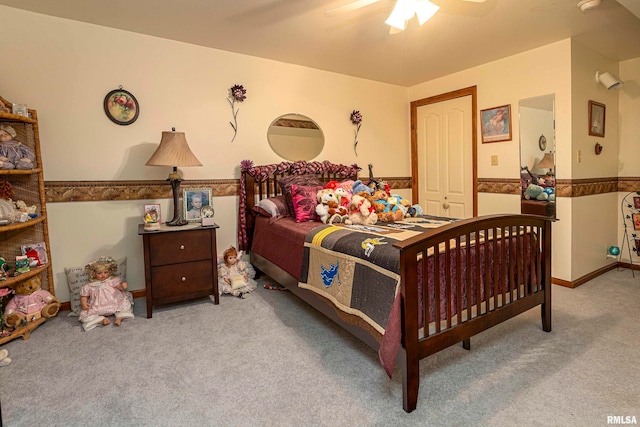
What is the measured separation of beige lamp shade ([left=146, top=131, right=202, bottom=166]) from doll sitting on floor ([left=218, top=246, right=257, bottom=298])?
38.3 inches

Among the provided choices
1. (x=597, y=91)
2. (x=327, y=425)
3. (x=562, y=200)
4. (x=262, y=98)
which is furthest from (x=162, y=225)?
(x=597, y=91)

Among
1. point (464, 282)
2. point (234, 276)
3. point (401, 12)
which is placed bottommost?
point (234, 276)

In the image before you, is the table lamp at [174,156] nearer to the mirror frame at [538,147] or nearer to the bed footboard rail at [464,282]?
the bed footboard rail at [464,282]

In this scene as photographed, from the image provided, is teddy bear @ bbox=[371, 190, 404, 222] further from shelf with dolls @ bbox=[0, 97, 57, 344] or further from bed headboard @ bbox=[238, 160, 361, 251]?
shelf with dolls @ bbox=[0, 97, 57, 344]

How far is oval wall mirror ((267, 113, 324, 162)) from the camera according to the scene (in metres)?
3.85

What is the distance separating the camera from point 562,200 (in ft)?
11.0

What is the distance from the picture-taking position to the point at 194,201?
314cm

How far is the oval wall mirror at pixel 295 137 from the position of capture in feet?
12.6

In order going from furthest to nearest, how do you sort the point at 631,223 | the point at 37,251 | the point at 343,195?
the point at 631,223
the point at 343,195
the point at 37,251

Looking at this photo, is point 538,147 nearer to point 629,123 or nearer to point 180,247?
point 629,123

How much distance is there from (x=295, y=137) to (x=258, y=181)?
0.73 meters

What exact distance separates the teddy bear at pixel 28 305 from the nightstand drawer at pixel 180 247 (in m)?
0.82

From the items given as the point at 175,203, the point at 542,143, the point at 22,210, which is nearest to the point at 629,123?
the point at 542,143

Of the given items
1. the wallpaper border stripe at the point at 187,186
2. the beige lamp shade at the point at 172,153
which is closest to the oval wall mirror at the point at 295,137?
the wallpaper border stripe at the point at 187,186
